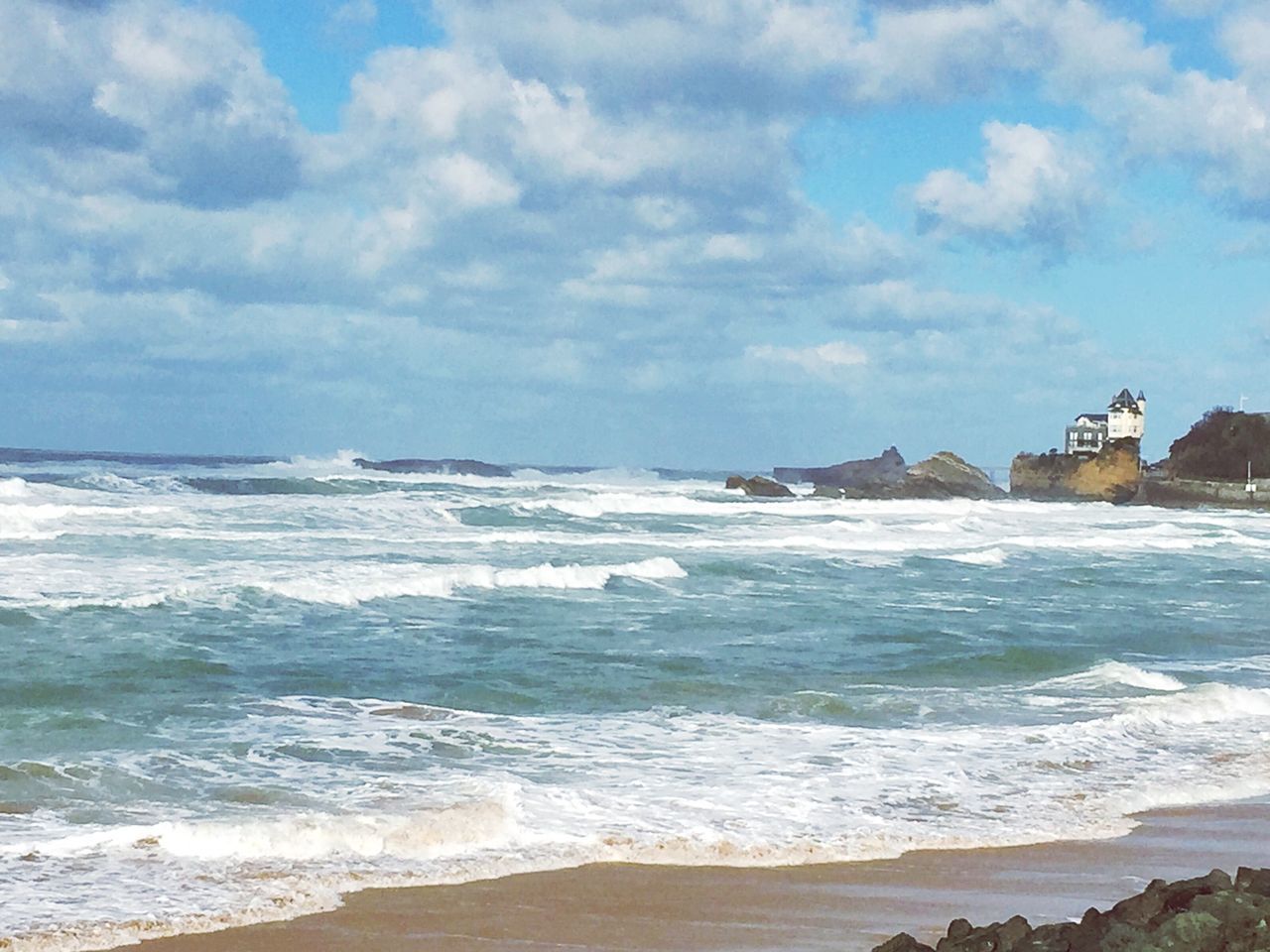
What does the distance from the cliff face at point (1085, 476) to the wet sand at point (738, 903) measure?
69776 mm

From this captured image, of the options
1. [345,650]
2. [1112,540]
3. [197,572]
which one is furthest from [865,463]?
[345,650]

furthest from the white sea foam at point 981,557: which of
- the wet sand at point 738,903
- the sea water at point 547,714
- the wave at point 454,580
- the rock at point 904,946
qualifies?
the rock at point 904,946

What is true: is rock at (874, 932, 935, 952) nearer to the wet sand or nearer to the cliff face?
the wet sand

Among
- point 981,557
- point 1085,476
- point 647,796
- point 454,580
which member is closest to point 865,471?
point 1085,476

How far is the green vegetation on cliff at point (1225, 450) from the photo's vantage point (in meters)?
76.2

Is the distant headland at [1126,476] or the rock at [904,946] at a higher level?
the distant headland at [1126,476]

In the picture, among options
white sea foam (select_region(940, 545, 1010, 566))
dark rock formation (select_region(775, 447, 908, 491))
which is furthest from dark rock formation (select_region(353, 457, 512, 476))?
white sea foam (select_region(940, 545, 1010, 566))

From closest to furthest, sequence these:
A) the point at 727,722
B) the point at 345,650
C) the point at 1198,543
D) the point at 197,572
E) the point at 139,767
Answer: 1. the point at 139,767
2. the point at 727,722
3. the point at 345,650
4. the point at 197,572
5. the point at 1198,543

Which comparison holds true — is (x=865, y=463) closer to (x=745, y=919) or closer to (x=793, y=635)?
(x=793, y=635)

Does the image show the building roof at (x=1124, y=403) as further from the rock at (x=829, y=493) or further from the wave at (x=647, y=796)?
the wave at (x=647, y=796)

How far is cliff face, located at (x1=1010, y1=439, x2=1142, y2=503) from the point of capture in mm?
74562

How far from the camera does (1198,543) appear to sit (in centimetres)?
3600

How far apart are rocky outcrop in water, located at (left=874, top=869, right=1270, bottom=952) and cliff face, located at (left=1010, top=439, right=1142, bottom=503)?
73.2m

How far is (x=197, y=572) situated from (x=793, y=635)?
9700 mm
